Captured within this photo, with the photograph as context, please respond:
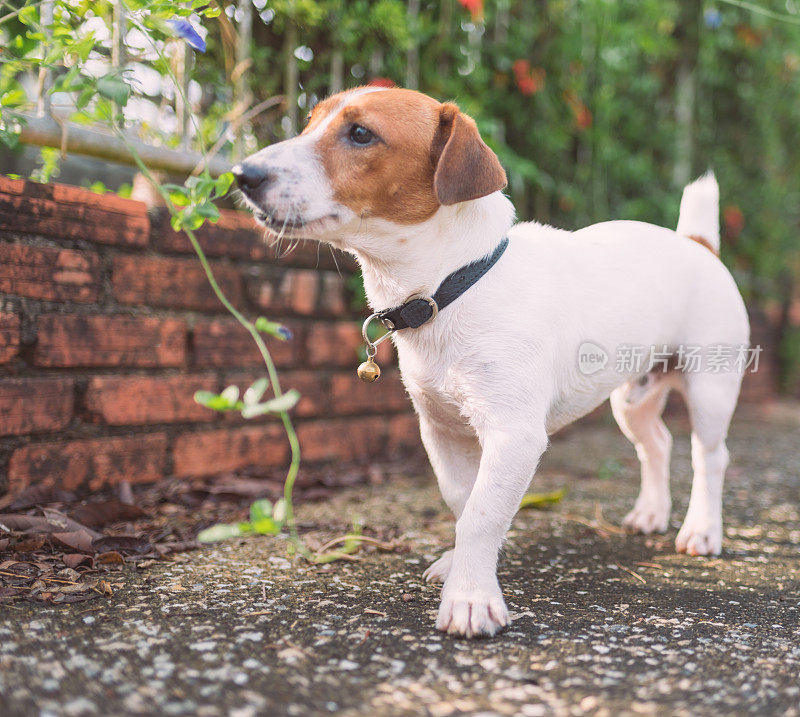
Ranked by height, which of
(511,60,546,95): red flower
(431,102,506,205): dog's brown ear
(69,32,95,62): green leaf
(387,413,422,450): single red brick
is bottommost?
(387,413,422,450): single red brick

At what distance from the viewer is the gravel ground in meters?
1.22

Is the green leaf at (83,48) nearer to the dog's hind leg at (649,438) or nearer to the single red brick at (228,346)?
the single red brick at (228,346)

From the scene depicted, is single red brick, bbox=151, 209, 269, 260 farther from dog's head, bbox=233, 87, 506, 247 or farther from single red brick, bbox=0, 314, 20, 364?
dog's head, bbox=233, 87, 506, 247

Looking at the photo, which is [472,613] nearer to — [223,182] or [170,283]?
[223,182]

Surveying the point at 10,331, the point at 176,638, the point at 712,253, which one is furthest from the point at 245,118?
the point at 176,638

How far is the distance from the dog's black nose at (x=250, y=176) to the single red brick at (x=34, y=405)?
0.96 m

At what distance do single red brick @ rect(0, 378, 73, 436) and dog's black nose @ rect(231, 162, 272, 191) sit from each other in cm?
96

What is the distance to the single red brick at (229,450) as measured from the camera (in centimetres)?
255

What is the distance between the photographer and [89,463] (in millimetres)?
2281

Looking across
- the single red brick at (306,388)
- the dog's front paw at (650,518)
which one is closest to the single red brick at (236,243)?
the single red brick at (306,388)

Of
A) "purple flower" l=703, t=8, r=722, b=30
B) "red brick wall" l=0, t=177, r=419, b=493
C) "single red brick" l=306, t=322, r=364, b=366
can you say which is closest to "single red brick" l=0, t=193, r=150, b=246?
"red brick wall" l=0, t=177, r=419, b=493

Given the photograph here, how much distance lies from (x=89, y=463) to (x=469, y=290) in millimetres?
1305

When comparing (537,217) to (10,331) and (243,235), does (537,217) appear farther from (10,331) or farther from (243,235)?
(10,331)

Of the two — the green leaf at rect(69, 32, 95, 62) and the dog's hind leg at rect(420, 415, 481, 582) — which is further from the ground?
the green leaf at rect(69, 32, 95, 62)
